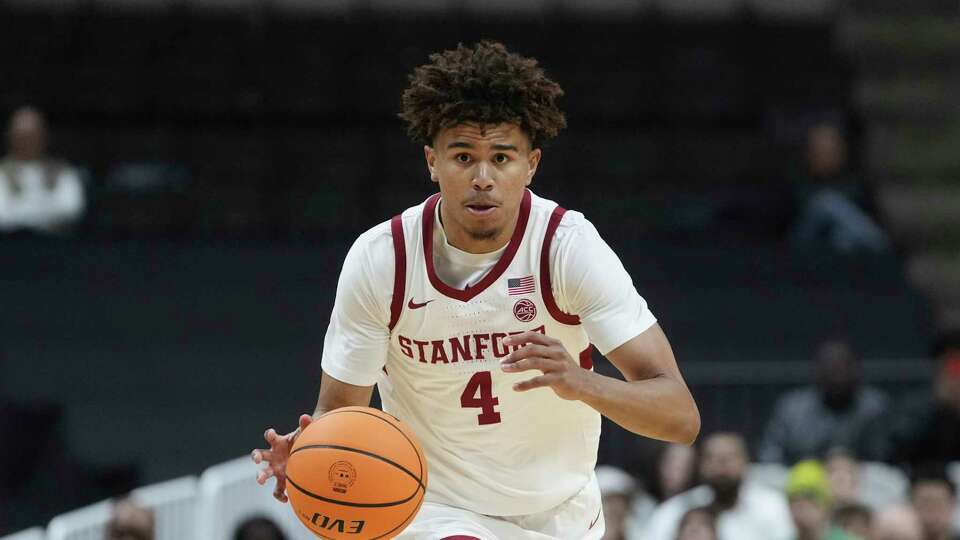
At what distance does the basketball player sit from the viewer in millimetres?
5516

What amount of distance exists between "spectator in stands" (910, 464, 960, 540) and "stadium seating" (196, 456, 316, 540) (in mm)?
4135

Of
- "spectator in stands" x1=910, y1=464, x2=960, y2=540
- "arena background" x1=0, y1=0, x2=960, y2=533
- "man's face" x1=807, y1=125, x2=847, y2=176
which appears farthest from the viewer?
"man's face" x1=807, y1=125, x2=847, y2=176

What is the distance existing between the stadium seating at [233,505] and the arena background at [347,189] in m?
1.94

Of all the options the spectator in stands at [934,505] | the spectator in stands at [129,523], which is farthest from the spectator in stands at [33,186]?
the spectator in stands at [934,505]

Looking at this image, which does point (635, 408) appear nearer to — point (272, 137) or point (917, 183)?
point (272, 137)

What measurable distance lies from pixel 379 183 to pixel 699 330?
3734 millimetres

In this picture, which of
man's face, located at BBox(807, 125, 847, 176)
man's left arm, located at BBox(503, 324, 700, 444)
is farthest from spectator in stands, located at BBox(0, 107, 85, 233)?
man's left arm, located at BBox(503, 324, 700, 444)

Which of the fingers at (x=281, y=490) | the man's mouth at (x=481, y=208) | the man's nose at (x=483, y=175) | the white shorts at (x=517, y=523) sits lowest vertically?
the white shorts at (x=517, y=523)

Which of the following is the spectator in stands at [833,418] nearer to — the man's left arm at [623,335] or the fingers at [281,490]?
the man's left arm at [623,335]

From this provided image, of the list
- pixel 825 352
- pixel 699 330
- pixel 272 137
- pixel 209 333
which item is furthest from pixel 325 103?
pixel 825 352

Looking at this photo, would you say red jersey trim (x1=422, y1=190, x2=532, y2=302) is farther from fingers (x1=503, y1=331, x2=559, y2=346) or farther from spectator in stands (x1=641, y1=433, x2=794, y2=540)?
spectator in stands (x1=641, y1=433, x2=794, y2=540)

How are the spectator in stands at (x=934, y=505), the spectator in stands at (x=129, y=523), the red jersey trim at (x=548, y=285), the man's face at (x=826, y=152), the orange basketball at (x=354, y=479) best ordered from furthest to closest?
1. the man's face at (x=826, y=152)
2. the spectator in stands at (x=934, y=505)
3. the spectator in stands at (x=129, y=523)
4. the red jersey trim at (x=548, y=285)
5. the orange basketball at (x=354, y=479)

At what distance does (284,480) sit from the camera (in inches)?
218

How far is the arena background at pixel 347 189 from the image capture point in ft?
40.9
